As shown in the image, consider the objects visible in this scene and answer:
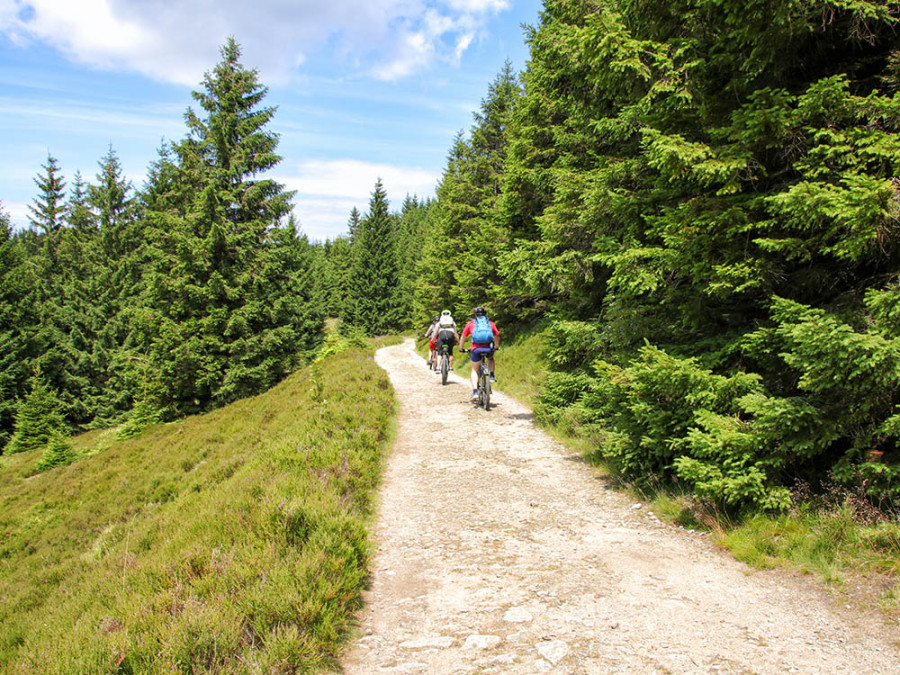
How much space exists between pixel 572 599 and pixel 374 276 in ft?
167

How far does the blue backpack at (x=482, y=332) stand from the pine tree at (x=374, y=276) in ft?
138

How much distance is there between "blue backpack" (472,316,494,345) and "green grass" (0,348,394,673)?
2791 mm

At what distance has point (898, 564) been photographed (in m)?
3.46

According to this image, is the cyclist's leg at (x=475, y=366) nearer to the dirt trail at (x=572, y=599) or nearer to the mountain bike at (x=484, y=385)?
the mountain bike at (x=484, y=385)

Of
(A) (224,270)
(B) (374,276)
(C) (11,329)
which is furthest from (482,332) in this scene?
(B) (374,276)

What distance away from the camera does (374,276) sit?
53094 millimetres

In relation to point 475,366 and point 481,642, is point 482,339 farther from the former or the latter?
point 481,642

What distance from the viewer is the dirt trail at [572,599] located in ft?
10.2

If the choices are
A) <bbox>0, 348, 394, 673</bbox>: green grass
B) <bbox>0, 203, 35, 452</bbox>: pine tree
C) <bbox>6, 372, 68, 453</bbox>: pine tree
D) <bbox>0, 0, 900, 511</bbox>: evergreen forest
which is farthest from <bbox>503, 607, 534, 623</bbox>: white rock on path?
<bbox>0, 203, 35, 452</bbox>: pine tree

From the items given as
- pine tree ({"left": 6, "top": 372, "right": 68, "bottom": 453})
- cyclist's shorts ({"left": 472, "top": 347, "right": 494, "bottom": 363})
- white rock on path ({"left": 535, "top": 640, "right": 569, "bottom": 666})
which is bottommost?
pine tree ({"left": 6, "top": 372, "right": 68, "bottom": 453})

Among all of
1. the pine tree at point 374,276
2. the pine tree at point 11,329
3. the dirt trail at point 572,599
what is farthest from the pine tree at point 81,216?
the dirt trail at point 572,599

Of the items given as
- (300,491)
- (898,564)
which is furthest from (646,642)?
(300,491)

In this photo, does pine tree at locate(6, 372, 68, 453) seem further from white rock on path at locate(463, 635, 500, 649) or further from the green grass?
white rock on path at locate(463, 635, 500, 649)

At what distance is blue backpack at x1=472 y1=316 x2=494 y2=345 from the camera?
461 inches
